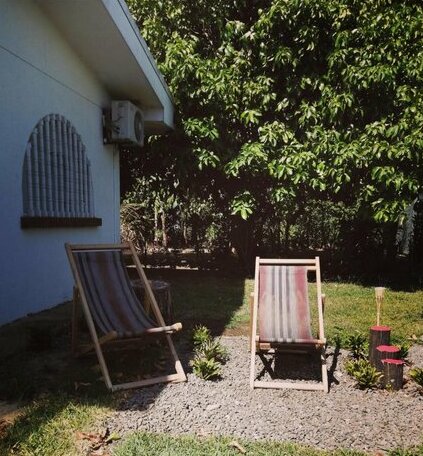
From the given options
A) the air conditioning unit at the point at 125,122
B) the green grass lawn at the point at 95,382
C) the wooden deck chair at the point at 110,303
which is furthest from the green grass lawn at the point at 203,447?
the air conditioning unit at the point at 125,122

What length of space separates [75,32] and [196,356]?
4.84 meters

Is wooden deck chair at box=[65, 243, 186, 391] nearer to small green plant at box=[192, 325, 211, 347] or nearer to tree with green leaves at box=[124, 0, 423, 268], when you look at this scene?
small green plant at box=[192, 325, 211, 347]

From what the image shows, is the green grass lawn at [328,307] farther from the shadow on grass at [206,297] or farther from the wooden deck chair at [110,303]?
the wooden deck chair at [110,303]

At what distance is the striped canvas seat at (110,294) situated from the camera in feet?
12.7

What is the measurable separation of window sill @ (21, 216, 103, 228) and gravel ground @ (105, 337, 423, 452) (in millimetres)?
2963

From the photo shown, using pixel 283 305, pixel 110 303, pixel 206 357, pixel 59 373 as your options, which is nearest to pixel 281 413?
pixel 206 357

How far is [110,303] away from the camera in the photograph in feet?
13.6

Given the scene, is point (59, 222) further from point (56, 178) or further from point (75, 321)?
point (75, 321)

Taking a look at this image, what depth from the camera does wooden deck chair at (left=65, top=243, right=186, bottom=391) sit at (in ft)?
12.1

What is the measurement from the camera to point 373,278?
977 cm

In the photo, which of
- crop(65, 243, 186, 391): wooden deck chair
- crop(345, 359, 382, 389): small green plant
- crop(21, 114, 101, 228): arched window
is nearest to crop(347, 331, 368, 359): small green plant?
crop(345, 359, 382, 389): small green plant

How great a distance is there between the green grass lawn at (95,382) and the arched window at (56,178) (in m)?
1.38

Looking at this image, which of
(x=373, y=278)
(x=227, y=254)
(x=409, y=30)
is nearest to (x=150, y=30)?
(x=409, y=30)

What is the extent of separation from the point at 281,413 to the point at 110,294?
188 cm
